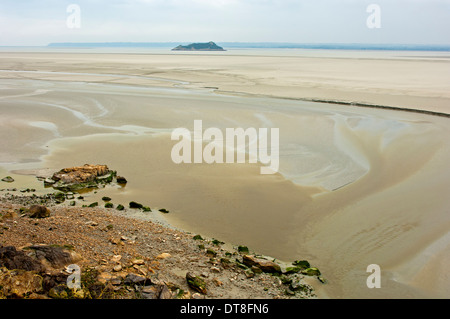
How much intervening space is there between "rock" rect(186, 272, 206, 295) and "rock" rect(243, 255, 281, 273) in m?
1.05

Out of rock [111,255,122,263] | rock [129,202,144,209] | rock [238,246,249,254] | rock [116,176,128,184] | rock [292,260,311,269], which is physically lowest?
rock [292,260,311,269]

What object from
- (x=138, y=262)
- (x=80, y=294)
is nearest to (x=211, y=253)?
(x=138, y=262)

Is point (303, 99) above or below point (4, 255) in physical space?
above

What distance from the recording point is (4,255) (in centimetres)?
599

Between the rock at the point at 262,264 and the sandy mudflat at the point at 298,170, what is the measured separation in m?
0.79

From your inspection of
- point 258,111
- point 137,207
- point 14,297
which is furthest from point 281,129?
point 14,297

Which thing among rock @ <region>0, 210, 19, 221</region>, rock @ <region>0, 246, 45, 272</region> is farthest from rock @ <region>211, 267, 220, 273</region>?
rock @ <region>0, 210, 19, 221</region>

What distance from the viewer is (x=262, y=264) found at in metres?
6.98

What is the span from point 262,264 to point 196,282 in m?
1.33

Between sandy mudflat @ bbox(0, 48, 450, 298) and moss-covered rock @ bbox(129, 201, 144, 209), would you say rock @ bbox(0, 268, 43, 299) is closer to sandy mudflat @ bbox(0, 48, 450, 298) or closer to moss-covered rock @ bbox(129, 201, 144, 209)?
sandy mudflat @ bbox(0, 48, 450, 298)

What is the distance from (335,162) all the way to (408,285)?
7067 mm

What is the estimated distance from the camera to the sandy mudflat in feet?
26.3

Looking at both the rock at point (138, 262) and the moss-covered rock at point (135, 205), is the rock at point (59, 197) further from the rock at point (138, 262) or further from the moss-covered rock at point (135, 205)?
the rock at point (138, 262)
